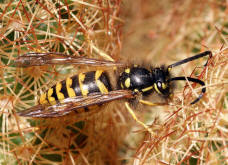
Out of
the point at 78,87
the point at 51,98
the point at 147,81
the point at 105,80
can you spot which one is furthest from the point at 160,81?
the point at 51,98

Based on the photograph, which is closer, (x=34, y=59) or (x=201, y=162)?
(x=201, y=162)

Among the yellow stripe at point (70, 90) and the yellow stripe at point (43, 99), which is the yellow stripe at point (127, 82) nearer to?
the yellow stripe at point (70, 90)

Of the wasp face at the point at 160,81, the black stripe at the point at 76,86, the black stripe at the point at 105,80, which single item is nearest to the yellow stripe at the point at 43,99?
the black stripe at the point at 76,86

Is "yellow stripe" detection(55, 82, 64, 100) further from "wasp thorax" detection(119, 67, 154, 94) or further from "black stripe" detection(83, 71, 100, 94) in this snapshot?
"wasp thorax" detection(119, 67, 154, 94)

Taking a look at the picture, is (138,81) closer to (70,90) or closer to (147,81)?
(147,81)

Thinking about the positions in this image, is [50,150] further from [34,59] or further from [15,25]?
[15,25]

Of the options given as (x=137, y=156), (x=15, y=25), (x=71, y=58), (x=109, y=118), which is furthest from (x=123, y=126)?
(x=15, y=25)
